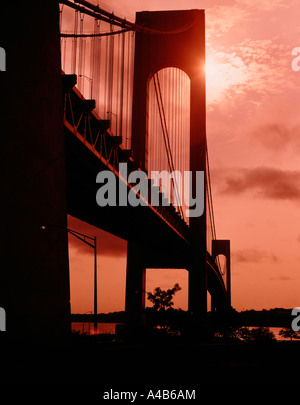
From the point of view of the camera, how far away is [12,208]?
14648mm

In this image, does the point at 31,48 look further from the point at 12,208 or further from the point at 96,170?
the point at 96,170

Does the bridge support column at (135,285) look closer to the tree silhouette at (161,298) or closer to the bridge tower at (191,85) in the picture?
the bridge tower at (191,85)

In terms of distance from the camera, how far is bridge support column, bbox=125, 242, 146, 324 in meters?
52.6

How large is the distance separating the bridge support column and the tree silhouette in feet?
56.6

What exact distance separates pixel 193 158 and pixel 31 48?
148ft

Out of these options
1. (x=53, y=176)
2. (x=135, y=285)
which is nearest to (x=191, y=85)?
(x=135, y=285)

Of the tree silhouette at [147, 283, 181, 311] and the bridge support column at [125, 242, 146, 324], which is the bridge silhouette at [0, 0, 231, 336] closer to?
the bridge support column at [125, 242, 146, 324]

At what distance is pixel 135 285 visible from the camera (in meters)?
53.2

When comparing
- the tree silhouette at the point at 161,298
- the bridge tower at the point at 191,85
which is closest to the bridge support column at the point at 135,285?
the bridge tower at the point at 191,85

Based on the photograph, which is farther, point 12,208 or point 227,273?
point 227,273

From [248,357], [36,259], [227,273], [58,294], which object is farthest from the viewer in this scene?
[227,273]

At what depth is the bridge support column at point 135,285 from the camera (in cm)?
5256
